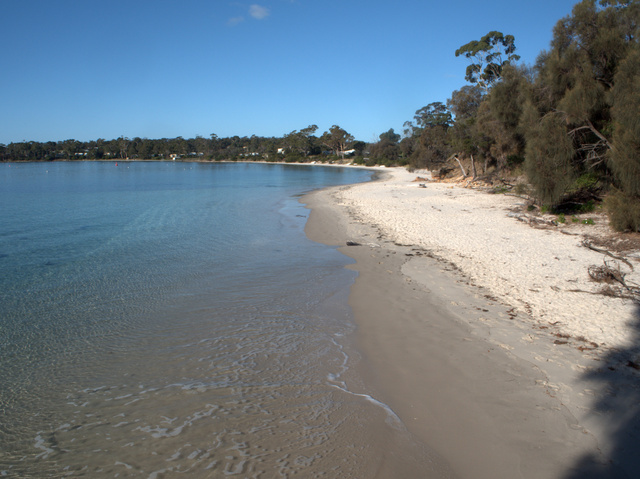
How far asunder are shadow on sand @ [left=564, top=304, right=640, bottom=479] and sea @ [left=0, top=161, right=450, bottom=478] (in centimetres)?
140

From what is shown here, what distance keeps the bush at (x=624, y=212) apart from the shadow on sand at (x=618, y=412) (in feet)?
22.6

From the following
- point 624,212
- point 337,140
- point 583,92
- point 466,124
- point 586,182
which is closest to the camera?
point 624,212

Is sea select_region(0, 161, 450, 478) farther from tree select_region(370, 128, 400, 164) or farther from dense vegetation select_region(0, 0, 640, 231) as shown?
tree select_region(370, 128, 400, 164)

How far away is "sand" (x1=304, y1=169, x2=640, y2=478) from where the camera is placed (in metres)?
3.90

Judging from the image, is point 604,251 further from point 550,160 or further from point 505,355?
point 505,355

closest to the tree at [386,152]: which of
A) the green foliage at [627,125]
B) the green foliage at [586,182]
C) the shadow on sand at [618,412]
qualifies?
the green foliage at [586,182]

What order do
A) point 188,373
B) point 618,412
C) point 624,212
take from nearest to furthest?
point 618,412, point 188,373, point 624,212

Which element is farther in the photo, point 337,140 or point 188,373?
point 337,140

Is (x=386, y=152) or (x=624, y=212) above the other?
(x=386, y=152)

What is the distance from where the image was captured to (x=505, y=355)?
5.57 m

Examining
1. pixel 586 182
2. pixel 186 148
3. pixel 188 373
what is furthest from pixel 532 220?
pixel 186 148

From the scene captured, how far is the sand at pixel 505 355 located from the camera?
390cm

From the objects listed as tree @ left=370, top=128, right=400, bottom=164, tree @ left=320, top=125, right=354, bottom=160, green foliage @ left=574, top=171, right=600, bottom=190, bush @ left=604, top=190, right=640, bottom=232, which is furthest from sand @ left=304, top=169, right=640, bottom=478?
tree @ left=320, top=125, right=354, bottom=160

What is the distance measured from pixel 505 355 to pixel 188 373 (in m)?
4.25
